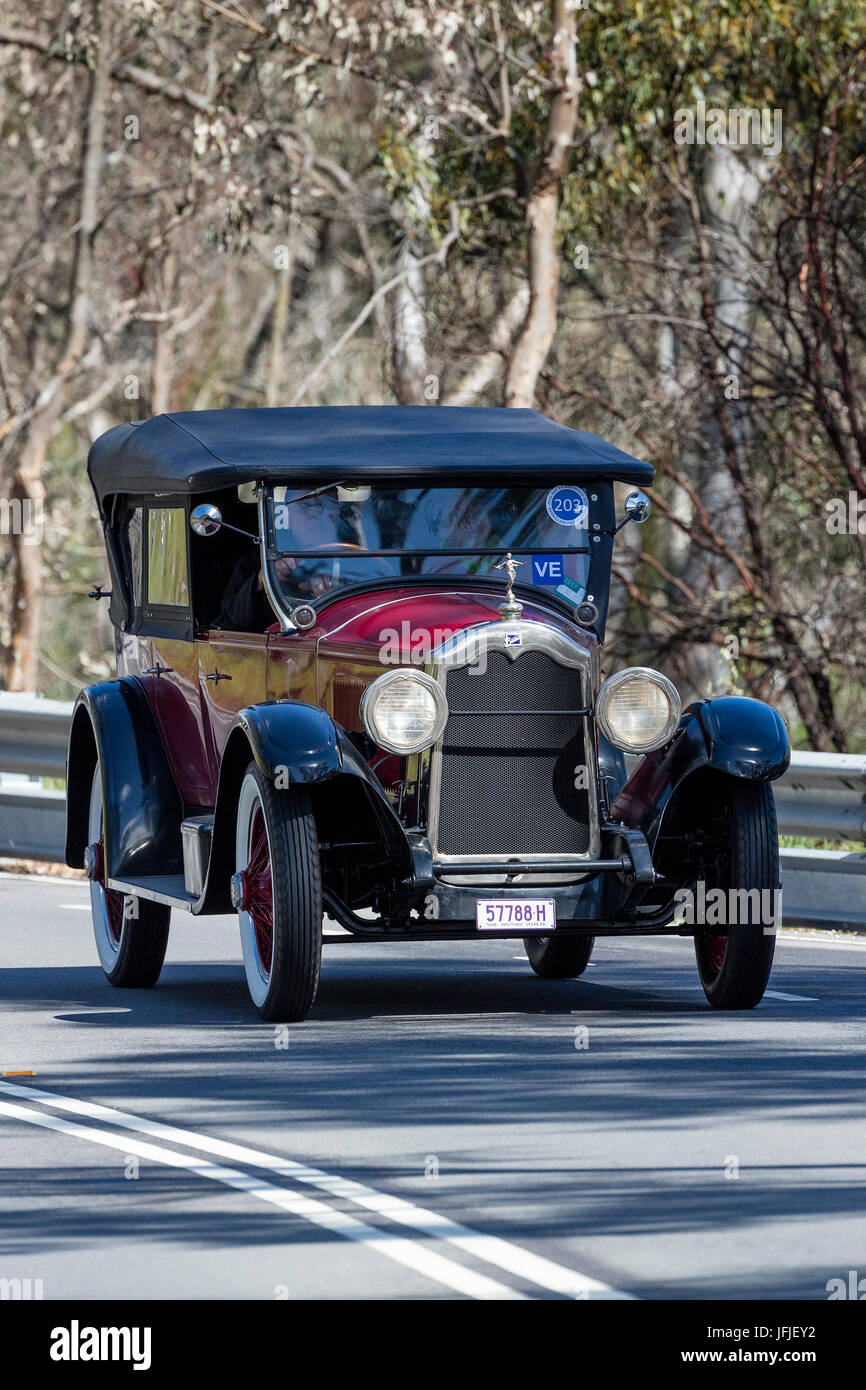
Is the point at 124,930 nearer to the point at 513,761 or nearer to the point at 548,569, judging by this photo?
the point at 513,761

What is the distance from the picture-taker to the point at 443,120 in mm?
21750

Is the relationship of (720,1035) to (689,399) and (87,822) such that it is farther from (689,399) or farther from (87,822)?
(689,399)

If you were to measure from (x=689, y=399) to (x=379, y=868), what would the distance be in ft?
46.2

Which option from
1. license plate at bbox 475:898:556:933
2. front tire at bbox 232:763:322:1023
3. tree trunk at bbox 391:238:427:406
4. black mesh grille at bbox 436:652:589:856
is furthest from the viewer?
tree trunk at bbox 391:238:427:406

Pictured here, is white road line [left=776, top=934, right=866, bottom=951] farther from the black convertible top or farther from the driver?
the driver

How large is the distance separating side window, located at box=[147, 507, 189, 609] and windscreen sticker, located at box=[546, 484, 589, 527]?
1.61 meters

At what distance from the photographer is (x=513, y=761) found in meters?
9.80

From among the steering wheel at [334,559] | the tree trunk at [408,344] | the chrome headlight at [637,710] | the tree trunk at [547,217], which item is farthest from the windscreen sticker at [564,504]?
the tree trunk at [408,344]

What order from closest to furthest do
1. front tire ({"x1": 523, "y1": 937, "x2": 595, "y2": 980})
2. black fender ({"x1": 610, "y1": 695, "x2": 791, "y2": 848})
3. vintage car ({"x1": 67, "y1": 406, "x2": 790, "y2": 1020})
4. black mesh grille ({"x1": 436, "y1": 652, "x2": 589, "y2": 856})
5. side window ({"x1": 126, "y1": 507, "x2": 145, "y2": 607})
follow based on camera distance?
vintage car ({"x1": 67, "y1": 406, "x2": 790, "y2": 1020}) < black mesh grille ({"x1": 436, "y1": 652, "x2": 589, "y2": 856}) < black fender ({"x1": 610, "y1": 695, "x2": 791, "y2": 848}) < front tire ({"x1": 523, "y1": 937, "x2": 595, "y2": 980}) < side window ({"x1": 126, "y1": 507, "x2": 145, "y2": 607})

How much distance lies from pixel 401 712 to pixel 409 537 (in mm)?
1193

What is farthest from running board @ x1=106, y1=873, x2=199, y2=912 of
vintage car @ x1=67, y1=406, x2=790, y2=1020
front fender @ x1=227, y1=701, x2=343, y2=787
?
front fender @ x1=227, y1=701, x2=343, y2=787

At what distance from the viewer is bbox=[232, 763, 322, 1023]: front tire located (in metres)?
9.36

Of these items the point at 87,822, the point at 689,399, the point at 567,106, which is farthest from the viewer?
the point at 689,399
